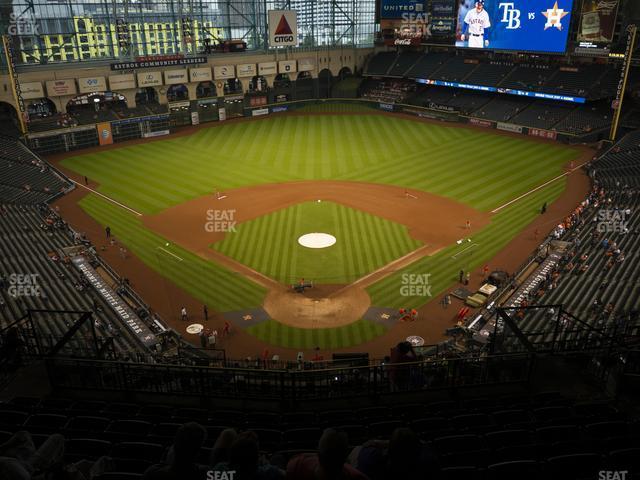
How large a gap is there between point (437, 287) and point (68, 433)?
24.0 m

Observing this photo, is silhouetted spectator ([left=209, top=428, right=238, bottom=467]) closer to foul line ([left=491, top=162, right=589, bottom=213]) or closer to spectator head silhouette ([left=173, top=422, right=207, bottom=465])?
spectator head silhouette ([left=173, top=422, right=207, bottom=465])

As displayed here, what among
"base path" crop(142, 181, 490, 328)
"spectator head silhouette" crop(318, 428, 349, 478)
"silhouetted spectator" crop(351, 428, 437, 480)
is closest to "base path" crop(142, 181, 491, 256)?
"base path" crop(142, 181, 490, 328)

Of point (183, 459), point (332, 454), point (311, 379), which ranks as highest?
point (332, 454)

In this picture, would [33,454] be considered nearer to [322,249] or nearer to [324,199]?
[322,249]

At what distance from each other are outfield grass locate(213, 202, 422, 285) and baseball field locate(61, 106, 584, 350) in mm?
121

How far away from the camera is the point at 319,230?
3697 centimetres

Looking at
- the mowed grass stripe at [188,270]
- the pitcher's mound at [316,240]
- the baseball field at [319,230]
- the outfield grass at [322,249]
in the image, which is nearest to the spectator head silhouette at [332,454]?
the baseball field at [319,230]

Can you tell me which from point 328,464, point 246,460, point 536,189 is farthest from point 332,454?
point 536,189

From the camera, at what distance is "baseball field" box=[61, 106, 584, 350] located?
91.7 ft

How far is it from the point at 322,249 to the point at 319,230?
336cm

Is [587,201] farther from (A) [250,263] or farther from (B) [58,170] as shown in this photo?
(B) [58,170]

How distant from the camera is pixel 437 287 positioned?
2961cm

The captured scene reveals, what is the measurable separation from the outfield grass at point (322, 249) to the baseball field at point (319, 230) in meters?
0.12

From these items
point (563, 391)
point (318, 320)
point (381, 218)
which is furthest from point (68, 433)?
point (381, 218)
